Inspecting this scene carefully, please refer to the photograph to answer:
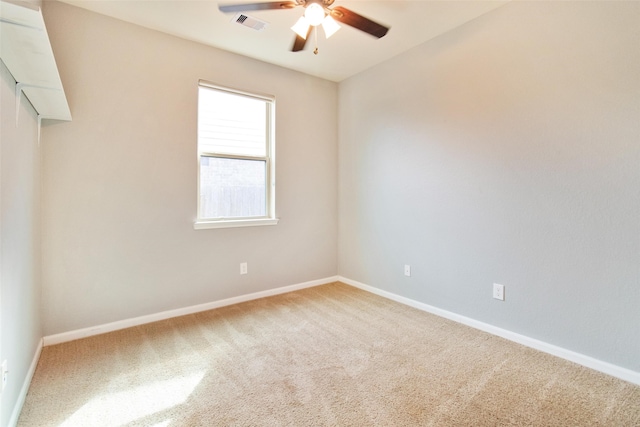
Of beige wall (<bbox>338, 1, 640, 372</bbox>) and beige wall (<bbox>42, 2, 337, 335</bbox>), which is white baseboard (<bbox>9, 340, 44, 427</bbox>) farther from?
beige wall (<bbox>338, 1, 640, 372</bbox>)

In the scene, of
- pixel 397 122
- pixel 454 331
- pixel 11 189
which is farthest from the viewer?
pixel 397 122

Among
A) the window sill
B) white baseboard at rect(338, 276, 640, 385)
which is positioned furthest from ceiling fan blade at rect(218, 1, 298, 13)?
white baseboard at rect(338, 276, 640, 385)

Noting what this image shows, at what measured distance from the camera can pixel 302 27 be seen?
2.02m

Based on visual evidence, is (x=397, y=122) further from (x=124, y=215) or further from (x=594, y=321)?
(x=124, y=215)

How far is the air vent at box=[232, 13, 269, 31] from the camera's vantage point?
2439 millimetres

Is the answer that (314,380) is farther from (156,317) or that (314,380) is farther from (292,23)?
(292,23)

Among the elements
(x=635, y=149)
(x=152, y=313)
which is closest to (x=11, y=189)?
(x=152, y=313)

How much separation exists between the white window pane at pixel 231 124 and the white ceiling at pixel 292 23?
47 centimetres

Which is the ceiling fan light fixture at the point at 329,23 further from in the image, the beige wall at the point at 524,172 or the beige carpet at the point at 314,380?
the beige carpet at the point at 314,380

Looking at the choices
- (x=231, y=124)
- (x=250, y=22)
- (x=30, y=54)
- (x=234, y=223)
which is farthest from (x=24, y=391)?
(x=250, y=22)

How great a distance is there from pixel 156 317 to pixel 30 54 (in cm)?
216

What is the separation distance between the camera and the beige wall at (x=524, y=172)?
1.84 m

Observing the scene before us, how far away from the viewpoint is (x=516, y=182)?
2.28 metres

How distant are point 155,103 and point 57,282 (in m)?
1.65
